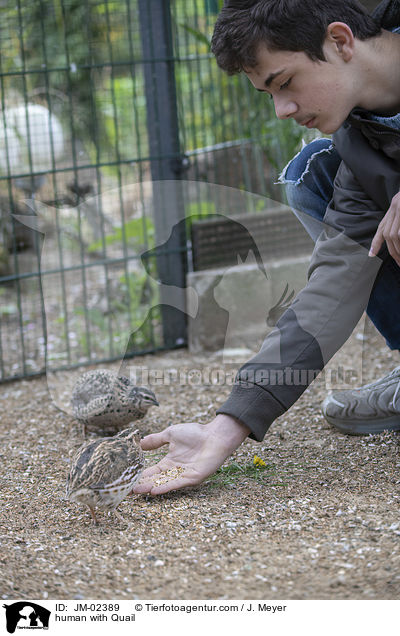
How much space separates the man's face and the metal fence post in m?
2.33

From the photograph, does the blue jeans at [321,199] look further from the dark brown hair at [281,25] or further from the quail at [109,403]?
the quail at [109,403]

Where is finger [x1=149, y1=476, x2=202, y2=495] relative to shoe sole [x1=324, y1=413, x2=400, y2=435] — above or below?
above

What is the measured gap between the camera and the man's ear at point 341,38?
2637mm

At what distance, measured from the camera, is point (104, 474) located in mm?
2590

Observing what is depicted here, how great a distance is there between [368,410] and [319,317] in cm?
69

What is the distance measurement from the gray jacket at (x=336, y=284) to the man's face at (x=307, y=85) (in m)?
0.13

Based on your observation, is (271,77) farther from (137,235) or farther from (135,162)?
(137,235)

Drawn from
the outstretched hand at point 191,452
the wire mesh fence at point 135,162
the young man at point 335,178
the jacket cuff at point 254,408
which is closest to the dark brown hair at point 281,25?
the young man at point 335,178

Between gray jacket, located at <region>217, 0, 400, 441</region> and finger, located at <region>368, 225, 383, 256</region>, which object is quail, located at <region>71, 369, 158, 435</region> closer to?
gray jacket, located at <region>217, 0, 400, 441</region>

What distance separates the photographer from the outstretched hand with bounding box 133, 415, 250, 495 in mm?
2738

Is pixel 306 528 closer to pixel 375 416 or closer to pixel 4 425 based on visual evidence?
pixel 375 416

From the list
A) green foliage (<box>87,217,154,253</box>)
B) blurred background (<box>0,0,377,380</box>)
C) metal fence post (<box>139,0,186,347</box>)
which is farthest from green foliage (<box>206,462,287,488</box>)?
green foliage (<box>87,217,154,253</box>)
